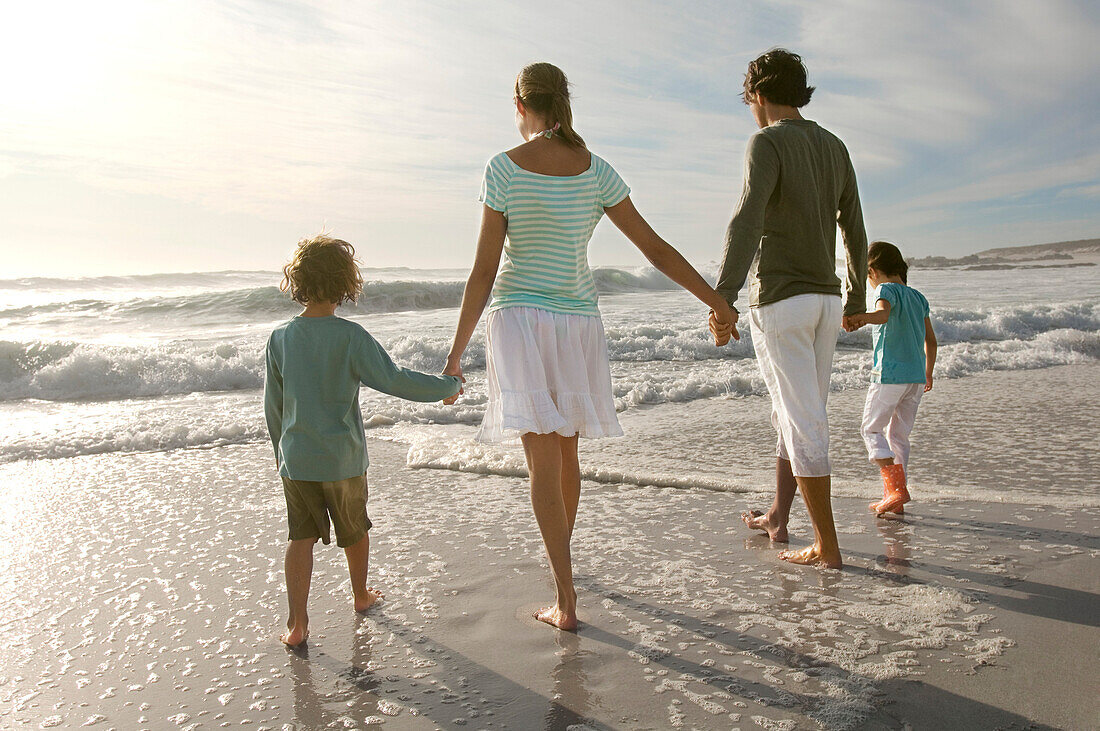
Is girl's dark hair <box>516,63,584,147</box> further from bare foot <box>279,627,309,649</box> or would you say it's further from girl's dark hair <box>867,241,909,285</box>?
girl's dark hair <box>867,241,909,285</box>

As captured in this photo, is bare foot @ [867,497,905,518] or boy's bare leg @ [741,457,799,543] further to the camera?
bare foot @ [867,497,905,518]

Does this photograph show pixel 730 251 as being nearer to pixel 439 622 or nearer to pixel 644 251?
pixel 644 251

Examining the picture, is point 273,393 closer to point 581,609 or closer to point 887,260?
point 581,609

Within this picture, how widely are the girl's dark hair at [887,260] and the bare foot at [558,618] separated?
271 cm

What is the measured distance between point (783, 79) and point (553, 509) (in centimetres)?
197

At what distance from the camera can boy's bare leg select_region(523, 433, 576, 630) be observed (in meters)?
2.89

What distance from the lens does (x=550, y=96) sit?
2906mm

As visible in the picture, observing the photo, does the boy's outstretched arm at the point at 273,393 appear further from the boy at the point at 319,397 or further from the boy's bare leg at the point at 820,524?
the boy's bare leg at the point at 820,524

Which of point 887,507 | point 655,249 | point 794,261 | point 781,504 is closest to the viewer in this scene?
point 655,249

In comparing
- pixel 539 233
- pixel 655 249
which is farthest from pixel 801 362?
pixel 539 233

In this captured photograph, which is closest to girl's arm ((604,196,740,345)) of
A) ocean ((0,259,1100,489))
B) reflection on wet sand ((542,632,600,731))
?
reflection on wet sand ((542,632,600,731))

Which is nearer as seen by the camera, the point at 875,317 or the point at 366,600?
the point at 366,600

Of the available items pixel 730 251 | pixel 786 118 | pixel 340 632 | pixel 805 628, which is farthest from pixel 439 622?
pixel 786 118

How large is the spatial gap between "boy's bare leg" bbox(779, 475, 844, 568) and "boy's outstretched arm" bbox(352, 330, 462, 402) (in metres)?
1.51
